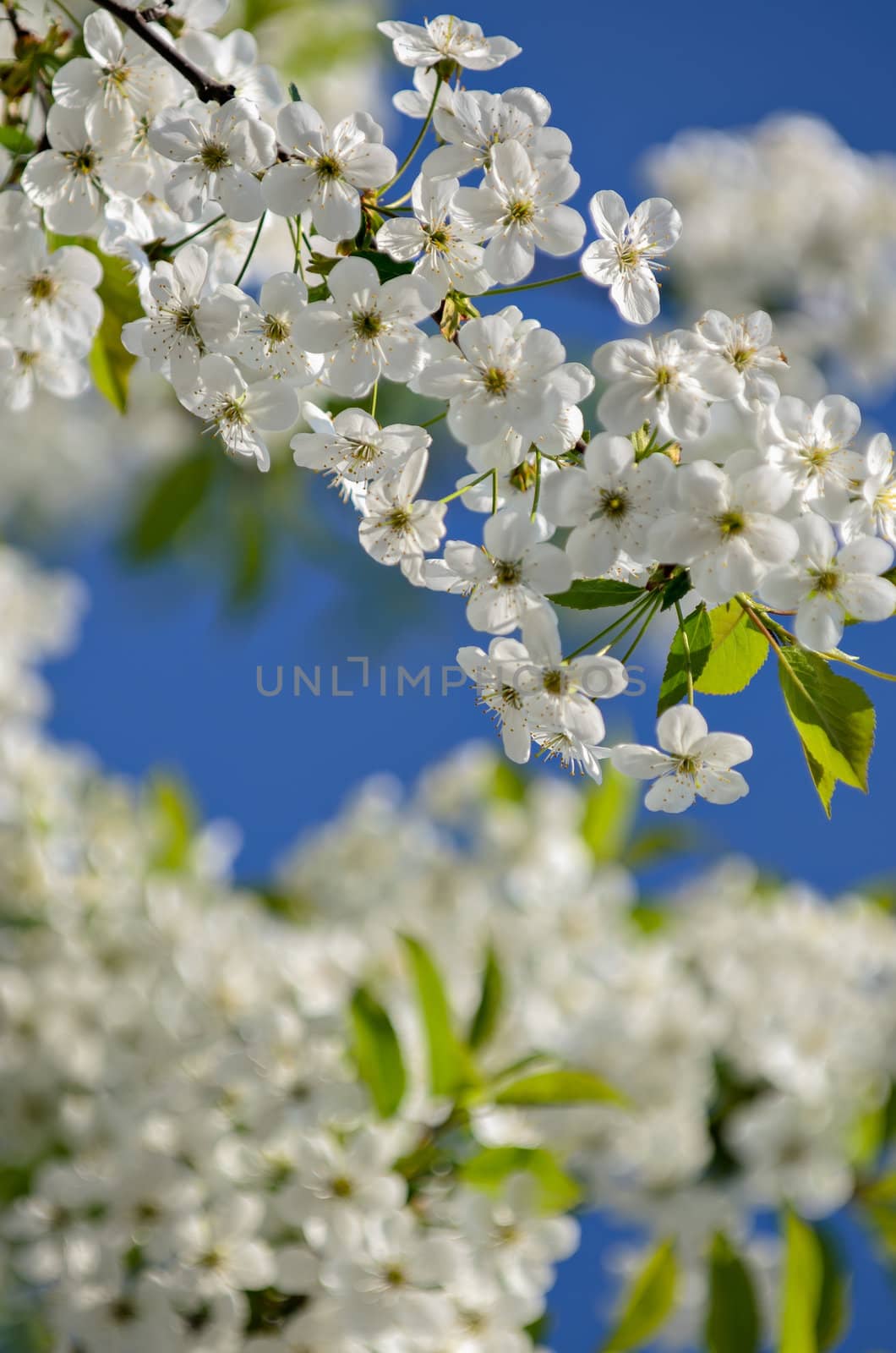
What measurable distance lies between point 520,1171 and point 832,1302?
0.45 m

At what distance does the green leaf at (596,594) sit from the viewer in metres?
0.67

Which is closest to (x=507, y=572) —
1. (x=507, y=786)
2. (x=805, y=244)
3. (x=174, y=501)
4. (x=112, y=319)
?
(x=112, y=319)

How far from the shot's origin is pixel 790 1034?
1.64m

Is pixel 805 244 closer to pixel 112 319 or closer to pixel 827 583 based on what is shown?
pixel 112 319

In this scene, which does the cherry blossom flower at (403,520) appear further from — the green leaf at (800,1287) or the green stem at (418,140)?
the green leaf at (800,1287)

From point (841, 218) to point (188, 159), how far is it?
9.39ft

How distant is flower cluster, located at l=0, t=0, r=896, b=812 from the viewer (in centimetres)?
63

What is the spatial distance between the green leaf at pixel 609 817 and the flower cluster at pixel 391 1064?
0.01m

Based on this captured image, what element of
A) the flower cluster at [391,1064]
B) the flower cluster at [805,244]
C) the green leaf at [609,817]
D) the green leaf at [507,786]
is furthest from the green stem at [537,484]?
the flower cluster at [805,244]

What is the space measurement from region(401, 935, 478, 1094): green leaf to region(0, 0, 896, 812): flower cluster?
0.70 meters

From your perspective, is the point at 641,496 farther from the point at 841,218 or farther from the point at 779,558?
the point at 841,218

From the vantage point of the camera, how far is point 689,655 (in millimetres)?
685

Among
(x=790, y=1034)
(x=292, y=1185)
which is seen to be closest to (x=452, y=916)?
(x=790, y=1034)

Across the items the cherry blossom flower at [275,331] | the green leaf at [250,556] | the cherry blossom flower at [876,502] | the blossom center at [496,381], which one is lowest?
the cherry blossom flower at [876,502]
